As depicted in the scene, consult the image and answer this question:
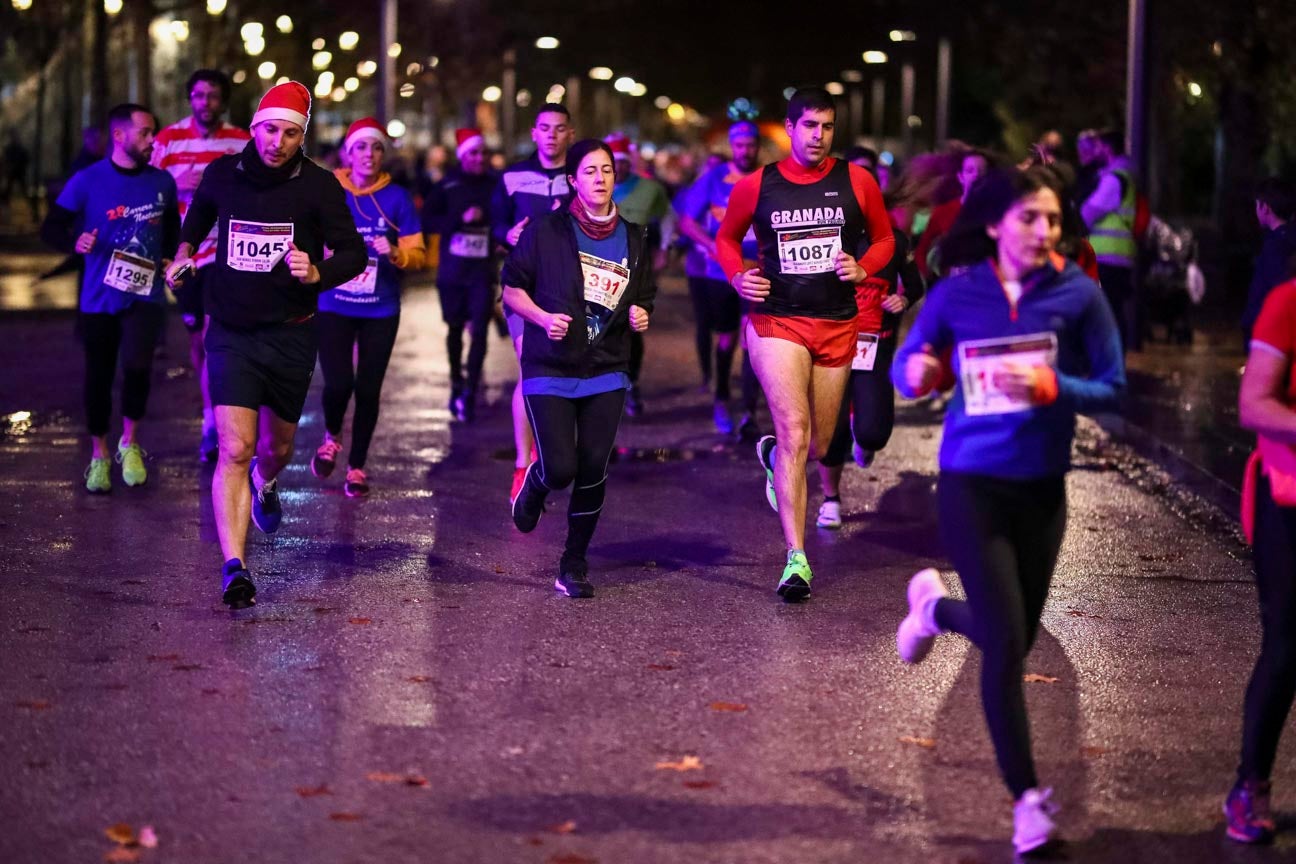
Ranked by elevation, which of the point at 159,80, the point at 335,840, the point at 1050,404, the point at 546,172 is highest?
the point at 159,80

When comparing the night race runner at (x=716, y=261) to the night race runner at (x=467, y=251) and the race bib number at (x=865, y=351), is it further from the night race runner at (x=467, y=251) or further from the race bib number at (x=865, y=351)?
the race bib number at (x=865, y=351)

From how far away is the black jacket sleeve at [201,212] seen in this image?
8391mm

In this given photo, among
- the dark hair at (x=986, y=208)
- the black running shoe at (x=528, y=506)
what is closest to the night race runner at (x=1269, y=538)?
the dark hair at (x=986, y=208)

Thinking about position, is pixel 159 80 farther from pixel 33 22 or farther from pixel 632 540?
pixel 632 540

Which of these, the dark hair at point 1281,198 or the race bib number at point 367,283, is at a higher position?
the dark hair at point 1281,198

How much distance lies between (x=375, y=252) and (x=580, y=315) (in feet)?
9.45

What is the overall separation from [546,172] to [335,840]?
22.6ft

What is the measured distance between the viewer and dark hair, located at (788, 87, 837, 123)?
8.66 meters

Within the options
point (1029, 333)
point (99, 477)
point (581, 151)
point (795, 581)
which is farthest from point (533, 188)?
point (1029, 333)

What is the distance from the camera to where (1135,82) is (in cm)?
2052

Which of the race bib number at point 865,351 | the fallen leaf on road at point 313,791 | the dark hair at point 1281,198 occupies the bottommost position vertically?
the fallen leaf on road at point 313,791

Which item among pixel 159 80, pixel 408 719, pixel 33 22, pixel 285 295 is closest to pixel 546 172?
pixel 285 295

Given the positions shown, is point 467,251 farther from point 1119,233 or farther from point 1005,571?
point 1005,571

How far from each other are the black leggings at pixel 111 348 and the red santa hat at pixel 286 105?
321 cm
